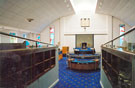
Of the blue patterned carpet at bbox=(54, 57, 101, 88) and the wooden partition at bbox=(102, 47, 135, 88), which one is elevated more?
the wooden partition at bbox=(102, 47, 135, 88)

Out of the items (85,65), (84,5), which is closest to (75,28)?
(84,5)

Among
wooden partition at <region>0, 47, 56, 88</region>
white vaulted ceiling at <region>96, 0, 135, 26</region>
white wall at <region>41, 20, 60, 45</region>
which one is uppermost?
white vaulted ceiling at <region>96, 0, 135, 26</region>

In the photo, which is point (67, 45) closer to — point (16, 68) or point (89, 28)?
point (89, 28)

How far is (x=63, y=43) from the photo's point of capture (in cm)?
1185

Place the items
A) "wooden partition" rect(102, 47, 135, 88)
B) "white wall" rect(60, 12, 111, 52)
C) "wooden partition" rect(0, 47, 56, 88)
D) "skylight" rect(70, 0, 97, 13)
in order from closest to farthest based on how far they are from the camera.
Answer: "wooden partition" rect(102, 47, 135, 88) → "wooden partition" rect(0, 47, 56, 88) → "skylight" rect(70, 0, 97, 13) → "white wall" rect(60, 12, 111, 52)

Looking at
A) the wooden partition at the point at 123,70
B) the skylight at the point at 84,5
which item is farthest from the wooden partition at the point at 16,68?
the skylight at the point at 84,5

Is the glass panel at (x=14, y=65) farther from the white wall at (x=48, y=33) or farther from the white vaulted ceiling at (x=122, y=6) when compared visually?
the white wall at (x=48, y=33)

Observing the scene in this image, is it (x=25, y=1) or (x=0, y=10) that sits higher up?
(x=25, y=1)

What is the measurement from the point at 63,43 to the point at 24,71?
999cm

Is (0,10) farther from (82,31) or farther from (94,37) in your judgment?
(94,37)

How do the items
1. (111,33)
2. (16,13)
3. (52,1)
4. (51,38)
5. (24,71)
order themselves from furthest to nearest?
(51,38) < (111,33) < (52,1) < (16,13) < (24,71)

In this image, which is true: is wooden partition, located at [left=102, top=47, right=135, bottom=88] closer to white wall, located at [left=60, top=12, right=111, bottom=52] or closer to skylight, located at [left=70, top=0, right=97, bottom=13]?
skylight, located at [left=70, top=0, right=97, bottom=13]

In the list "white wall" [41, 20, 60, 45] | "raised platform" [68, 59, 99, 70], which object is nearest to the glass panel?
"raised platform" [68, 59, 99, 70]

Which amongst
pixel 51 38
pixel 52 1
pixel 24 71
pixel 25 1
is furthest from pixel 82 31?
pixel 24 71
